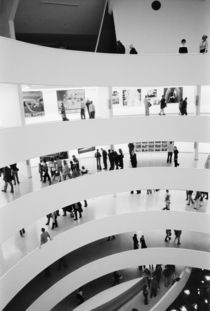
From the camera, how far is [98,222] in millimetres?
16188

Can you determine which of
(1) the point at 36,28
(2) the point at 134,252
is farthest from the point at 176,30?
Answer: (2) the point at 134,252

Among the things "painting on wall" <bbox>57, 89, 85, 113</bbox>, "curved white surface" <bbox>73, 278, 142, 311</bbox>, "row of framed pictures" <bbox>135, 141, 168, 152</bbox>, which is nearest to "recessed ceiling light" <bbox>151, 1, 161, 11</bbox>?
"painting on wall" <bbox>57, 89, 85, 113</bbox>

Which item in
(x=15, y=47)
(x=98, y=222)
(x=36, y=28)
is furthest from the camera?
(x=36, y=28)

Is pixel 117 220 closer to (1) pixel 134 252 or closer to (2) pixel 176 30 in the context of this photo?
(1) pixel 134 252

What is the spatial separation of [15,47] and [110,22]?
28.4ft

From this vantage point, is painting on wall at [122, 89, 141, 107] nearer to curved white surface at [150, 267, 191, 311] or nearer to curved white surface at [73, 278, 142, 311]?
curved white surface at [73, 278, 142, 311]

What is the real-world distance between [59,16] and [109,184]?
9.70 meters

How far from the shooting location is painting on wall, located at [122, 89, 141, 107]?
59.5 feet

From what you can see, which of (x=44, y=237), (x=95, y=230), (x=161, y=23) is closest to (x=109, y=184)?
(x=95, y=230)

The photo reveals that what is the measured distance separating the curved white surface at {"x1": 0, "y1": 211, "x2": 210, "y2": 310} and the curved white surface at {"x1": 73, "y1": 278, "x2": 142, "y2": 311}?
3.75 meters

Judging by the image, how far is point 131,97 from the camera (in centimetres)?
1822

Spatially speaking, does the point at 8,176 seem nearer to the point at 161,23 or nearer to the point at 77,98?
the point at 77,98

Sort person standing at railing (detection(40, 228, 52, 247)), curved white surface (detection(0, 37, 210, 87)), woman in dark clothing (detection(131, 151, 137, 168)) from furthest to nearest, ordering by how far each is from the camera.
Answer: woman in dark clothing (detection(131, 151, 137, 168)) < person standing at railing (detection(40, 228, 52, 247)) < curved white surface (detection(0, 37, 210, 87))

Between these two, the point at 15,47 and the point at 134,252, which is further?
the point at 134,252
